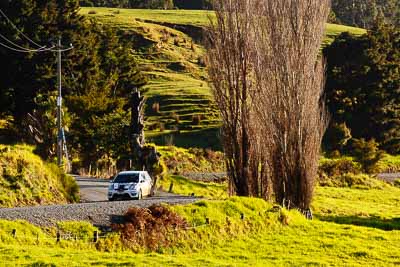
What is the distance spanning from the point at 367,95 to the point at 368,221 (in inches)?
1672

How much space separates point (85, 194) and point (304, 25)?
13.7 metres

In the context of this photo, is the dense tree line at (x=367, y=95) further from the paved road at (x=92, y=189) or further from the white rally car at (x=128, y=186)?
the white rally car at (x=128, y=186)

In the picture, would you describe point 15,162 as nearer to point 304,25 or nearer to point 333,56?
point 304,25

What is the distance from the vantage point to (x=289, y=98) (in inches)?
1312

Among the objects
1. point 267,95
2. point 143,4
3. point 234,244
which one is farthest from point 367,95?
point 143,4

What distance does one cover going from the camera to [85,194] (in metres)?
35.4

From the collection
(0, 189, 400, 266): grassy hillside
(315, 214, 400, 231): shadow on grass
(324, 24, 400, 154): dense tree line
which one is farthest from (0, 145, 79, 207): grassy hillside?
(324, 24, 400, 154): dense tree line

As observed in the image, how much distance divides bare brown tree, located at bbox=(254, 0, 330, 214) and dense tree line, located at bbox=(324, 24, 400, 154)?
39.0m

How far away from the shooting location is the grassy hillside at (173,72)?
72.2 meters

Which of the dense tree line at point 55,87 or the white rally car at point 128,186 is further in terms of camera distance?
the dense tree line at point 55,87

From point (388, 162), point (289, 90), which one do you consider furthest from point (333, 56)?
point (289, 90)

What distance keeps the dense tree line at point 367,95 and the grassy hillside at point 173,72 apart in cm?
1352

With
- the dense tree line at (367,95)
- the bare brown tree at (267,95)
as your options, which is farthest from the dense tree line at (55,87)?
the dense tree line at (367,95)

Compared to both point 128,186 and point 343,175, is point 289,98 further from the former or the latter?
point 343,175
